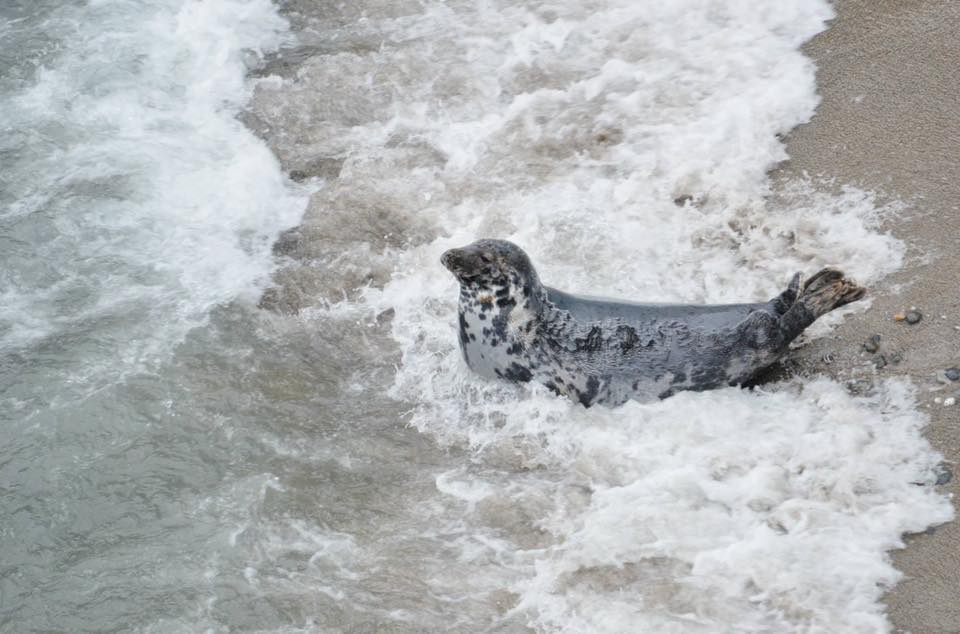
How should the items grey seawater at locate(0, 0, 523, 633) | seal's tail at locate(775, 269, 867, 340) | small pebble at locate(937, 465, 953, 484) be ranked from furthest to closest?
seal's tail at locate(775, 269, 867, 340)
grey seawater at locate(0, 0, 523, 633)
small pebble at locate(937, 465, 953, 484)

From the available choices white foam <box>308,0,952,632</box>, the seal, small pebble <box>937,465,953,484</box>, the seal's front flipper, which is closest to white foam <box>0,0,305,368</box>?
white foam <box>308,0,952,632</box>

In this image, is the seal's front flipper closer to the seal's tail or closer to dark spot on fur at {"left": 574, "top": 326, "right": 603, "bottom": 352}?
the seal's tail

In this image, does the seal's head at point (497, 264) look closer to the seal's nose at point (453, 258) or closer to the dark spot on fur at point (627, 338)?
the seal's nose at point (453, 258)

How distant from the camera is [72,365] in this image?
6.28m

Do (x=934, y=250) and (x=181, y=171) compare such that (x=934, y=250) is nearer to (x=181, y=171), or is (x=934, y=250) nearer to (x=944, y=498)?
(x=944, y=498)

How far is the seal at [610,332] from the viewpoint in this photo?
17.2 ft

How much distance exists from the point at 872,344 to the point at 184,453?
3691mm

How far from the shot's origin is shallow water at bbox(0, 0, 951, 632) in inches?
184

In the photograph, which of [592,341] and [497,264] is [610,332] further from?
[497,264]

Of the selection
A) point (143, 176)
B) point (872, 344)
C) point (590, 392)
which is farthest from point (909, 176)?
point (143, 176)

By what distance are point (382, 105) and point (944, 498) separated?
5.15 m

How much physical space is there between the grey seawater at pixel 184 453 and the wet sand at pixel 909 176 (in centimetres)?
182

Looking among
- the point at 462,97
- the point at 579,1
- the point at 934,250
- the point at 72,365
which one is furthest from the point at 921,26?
the point at 72,365

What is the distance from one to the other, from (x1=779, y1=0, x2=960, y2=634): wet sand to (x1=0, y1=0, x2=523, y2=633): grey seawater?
1.82 m
